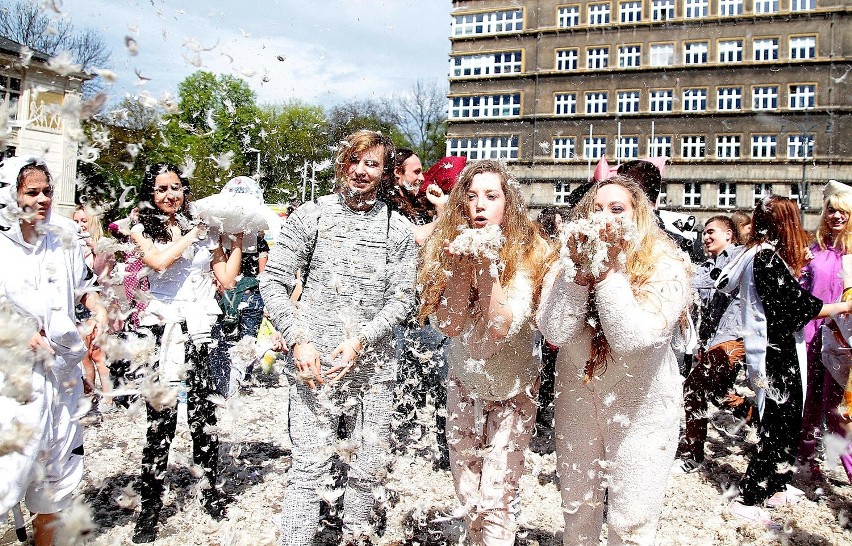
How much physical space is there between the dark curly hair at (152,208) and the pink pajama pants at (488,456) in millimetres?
2138

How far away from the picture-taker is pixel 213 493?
3953 millimetres

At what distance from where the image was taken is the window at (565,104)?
1540 inches

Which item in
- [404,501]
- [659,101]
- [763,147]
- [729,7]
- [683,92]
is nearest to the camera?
[404,501]

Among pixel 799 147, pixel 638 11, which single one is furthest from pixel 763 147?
pixel 638 11

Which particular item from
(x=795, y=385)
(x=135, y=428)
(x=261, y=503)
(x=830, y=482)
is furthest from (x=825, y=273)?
(x=135, y=428)

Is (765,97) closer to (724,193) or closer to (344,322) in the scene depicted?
(724,193)

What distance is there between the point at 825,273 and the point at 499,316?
128 inches

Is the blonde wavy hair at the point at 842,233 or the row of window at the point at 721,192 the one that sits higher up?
the row of window at the point at 721,192

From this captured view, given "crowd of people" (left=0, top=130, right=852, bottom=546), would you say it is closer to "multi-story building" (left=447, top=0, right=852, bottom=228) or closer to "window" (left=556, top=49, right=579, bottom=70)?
"multi-story building" (left=447, top=0, right=852, bottom=228)

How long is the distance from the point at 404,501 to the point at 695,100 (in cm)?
3832

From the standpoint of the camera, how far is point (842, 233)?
4.53 m

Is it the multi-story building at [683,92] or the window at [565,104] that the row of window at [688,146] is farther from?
the window at [565,104]

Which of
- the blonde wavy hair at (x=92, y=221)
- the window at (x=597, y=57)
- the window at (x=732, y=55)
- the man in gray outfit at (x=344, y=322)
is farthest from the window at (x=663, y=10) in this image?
the man in gray outfit at (x=344, y=322)

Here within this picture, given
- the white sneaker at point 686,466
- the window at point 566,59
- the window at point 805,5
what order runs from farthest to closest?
the window at point 566,59
the window at point 805,5
the white sneaker at point 686,466
